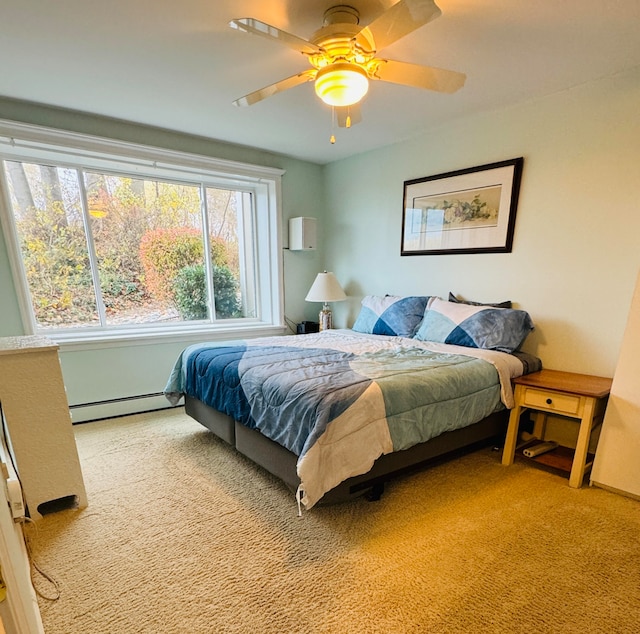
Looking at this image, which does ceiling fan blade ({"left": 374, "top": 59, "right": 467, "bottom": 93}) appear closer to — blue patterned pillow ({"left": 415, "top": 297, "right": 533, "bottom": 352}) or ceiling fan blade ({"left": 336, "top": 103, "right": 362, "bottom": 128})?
ceiling fan blade ({"left": 336, "top": 103, "right": 362, "bottom": 128})

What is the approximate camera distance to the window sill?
284 cm

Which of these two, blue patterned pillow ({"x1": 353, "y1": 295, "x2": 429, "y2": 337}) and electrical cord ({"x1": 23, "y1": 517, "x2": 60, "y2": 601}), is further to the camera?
blue patterned pillow ({"x1": 353, "y1": 295, "x2": 429, "y2": 337})

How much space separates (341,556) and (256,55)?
251cm

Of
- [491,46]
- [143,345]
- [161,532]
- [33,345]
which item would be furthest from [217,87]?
[161,532]

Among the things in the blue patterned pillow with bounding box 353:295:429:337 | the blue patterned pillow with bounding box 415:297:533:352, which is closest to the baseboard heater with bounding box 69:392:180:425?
the blue patterned pillow with bounding box 353:295:429:337

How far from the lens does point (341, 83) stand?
1.52 metres

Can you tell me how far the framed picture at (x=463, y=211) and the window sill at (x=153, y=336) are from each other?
5.68 feet

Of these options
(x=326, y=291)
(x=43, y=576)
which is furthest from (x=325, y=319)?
(x=43, y=576)

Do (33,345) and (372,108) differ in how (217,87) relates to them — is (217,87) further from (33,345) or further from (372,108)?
(33,345)

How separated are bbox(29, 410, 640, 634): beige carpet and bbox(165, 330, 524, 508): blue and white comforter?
0.33 metres

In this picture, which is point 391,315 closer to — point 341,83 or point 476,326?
point 476,326

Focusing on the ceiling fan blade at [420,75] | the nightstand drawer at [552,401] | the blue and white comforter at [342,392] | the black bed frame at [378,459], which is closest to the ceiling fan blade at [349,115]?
the ceiling fan blade at [420,75]

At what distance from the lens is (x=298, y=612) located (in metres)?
1.25

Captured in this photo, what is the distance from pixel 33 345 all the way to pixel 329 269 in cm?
299
